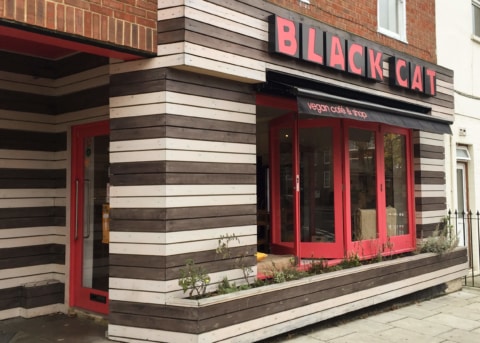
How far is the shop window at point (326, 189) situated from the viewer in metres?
6.64

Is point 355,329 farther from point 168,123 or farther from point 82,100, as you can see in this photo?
point 82,100

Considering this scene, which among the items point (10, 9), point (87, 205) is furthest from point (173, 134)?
point (87, 205)

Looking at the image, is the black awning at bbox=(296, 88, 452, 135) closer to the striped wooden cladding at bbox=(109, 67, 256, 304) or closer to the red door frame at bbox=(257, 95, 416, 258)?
the red door frame at bbox=(257, 95, 416, 258)

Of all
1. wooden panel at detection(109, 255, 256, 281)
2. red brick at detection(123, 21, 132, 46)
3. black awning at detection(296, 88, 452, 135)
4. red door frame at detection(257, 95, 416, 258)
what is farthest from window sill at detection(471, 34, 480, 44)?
red brick at detection(123, 21, 132, 46)

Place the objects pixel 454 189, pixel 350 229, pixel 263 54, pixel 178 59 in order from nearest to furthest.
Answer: pixel 178 59 → pixel 263 54 → pixel 350 229 → pixel 454 189

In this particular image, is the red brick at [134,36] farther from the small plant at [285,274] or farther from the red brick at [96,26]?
the small plant at [285,274]

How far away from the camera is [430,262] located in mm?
7332

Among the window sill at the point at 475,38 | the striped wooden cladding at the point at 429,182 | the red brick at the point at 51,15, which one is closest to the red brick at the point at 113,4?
the red brick at the point at 51,15

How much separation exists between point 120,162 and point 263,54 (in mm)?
1954

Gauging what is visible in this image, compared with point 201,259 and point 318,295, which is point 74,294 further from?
point 318,295

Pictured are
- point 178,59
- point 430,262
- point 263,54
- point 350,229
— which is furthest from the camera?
point 430,262

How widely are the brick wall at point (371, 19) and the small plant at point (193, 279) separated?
314cm

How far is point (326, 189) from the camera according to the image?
6734mm

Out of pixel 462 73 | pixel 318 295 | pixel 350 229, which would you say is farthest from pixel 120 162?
pixel 462 73
